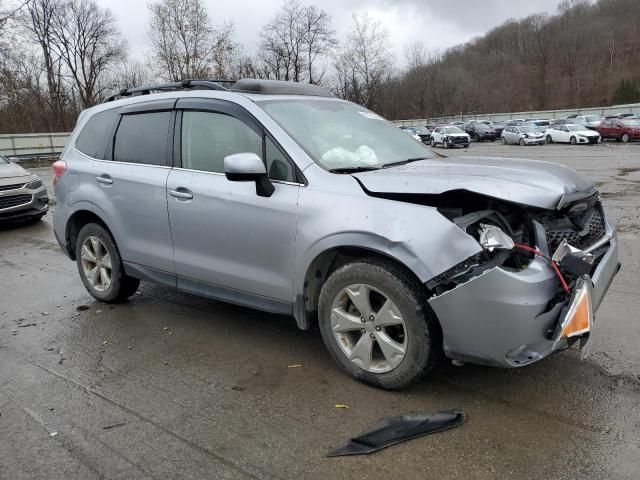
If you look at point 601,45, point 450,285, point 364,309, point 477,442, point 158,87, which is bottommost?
point 477,442

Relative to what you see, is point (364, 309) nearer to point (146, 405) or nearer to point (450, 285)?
point (450, 285)

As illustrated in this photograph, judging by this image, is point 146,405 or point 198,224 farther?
point 198,224

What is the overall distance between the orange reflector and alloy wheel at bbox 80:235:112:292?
12.9 ft

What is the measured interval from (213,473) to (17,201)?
356 inches

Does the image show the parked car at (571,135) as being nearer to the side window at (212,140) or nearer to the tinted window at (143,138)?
the tinted window at (143,138)

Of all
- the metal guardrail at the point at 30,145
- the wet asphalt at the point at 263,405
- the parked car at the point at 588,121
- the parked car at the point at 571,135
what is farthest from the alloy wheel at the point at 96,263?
the parked car at the point at 588,121

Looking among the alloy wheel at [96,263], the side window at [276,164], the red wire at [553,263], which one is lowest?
the alloy wheel at [96,263]

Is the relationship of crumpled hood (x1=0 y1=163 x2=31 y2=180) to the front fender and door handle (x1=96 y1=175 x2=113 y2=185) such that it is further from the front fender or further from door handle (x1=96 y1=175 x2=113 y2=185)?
the front fender

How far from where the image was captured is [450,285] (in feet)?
9.37

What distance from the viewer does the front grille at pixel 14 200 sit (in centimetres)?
962

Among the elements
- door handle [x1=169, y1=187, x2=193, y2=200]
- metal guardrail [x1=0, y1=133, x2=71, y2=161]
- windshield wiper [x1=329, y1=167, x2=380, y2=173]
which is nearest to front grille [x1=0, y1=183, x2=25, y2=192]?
door handle [x1=169, y1=187, x2=193, y2=200]

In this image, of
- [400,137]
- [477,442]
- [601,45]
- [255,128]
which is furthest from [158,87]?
[601,45]

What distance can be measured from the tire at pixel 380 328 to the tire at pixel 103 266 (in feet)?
7.90

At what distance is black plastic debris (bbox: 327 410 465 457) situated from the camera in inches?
108
